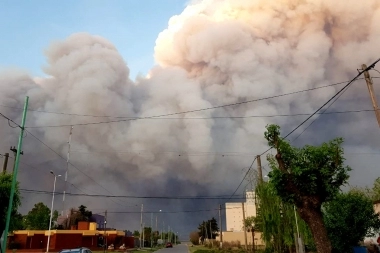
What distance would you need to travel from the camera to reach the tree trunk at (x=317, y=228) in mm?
19703

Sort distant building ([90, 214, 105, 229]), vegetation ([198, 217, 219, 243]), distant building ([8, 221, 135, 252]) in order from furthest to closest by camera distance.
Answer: vegetation ([198, 217, 219, 243]), distant building ([90, 214, 105, 229]), distant building ([8, 221, 135, 252])

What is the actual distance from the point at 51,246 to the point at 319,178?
2596 inches

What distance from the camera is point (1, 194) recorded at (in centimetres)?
2550

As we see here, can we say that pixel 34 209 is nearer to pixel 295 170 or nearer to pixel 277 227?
pixel 277 227

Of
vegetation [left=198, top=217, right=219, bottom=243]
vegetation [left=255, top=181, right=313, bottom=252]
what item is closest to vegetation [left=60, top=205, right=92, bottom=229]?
vegetation [left=198, top=217, right=219, bottom=243]

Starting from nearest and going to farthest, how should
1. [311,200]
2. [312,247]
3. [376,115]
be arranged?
[376,115], [311,200], [312,247]

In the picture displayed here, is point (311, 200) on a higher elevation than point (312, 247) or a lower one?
higher

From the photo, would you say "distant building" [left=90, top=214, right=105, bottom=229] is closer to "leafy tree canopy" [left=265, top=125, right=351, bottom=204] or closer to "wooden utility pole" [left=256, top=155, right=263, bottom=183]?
"wooden utility pole" [left=256, top=155, right=263, bottom=183]

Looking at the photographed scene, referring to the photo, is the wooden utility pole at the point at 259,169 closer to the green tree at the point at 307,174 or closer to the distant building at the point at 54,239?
the green tree at the point at 307,174

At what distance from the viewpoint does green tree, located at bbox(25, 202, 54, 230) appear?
109 m

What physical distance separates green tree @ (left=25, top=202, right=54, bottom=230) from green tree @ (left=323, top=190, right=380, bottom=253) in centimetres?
9794

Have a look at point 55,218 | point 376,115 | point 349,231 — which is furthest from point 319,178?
point 55,218

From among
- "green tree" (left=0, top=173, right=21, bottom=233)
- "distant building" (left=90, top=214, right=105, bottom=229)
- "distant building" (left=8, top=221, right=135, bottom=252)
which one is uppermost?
"distant building" (left=90, top=214, right=105, bottom=229)

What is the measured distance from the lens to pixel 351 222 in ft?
109
